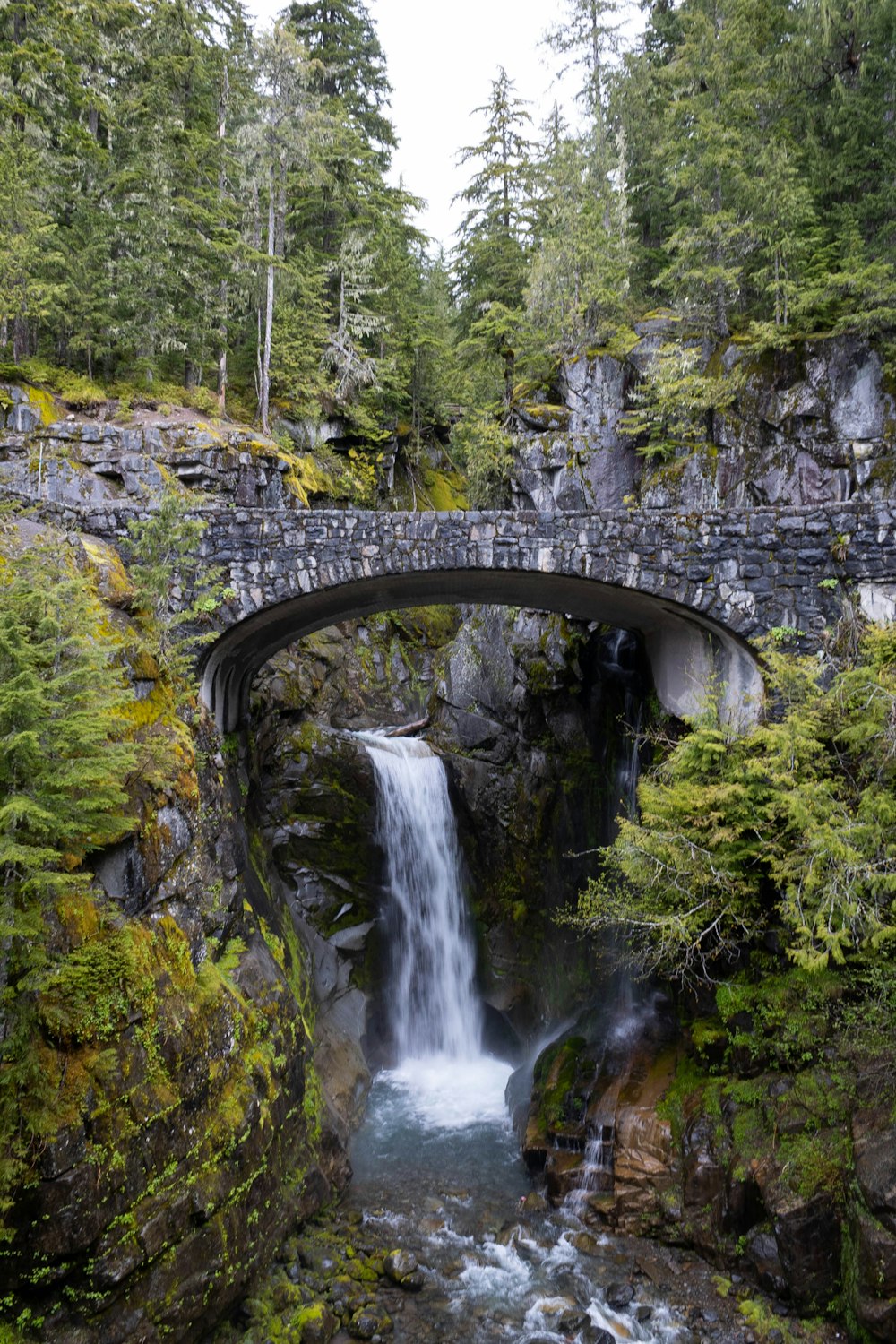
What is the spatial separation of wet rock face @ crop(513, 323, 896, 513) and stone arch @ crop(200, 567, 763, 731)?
401cm

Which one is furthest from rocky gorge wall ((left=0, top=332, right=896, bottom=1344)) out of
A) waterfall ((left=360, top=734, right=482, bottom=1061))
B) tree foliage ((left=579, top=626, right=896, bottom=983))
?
tree foliage ((left=579, top=626, right=896, bottom=983))

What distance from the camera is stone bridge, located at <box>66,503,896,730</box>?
384 inches

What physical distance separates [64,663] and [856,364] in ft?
50.2

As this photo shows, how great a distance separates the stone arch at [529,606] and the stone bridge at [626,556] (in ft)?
0.26

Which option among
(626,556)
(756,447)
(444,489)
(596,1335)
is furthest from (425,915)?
(444,489)

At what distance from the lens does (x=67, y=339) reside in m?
17.8

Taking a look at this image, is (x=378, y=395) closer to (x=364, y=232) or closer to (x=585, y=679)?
(x=364, y=232)

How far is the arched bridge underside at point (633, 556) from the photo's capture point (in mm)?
9773

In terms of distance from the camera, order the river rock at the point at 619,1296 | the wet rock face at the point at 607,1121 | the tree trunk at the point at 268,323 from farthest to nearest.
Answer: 1. the tree trunk at the point at 268,323
2. the wet rock face at the point at 607,1121
3. the river rock at the point at 619,1296

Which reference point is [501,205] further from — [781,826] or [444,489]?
[781,826]

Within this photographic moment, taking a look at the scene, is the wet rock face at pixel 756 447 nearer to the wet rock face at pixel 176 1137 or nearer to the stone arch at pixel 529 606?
the stone arch at pixel 529 606

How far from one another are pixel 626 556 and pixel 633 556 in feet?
0.29

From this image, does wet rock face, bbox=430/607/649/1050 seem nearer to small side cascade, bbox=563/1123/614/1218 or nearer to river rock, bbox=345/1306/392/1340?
small side cascade, bbox=563/1123/614/1218

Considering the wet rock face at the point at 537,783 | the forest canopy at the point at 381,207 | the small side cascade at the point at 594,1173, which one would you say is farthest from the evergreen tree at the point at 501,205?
the small side cascade at the point at 594,1173
